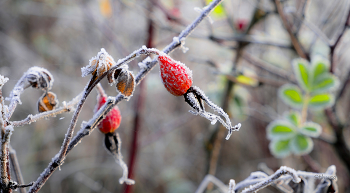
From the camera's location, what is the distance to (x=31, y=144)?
2100mm

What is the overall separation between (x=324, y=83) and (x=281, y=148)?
28 cm

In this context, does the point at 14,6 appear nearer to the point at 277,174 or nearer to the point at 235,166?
the point at 235,166

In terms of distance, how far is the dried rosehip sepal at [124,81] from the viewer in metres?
0.37

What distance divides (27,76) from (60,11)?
222 centimetres

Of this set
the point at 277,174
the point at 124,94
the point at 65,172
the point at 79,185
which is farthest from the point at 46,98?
the point at 79,185

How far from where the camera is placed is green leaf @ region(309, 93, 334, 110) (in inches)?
34.3

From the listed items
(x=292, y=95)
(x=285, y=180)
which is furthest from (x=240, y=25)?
(x=285, y=180)

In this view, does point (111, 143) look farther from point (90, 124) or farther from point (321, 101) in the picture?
point (321, 101)

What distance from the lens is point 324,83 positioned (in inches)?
35.2

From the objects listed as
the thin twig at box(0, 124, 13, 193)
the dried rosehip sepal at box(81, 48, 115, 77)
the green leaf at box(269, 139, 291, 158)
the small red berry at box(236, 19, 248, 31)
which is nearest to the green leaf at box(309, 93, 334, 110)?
the green leaf at box(269, 139, 291, 158)

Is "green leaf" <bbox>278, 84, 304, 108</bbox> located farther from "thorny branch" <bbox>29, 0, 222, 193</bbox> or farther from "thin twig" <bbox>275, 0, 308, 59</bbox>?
"thorny branch" <bbox>29, 0, 222, 193</bbox>

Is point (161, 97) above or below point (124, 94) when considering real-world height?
above

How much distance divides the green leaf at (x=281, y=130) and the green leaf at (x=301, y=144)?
2 centimetres

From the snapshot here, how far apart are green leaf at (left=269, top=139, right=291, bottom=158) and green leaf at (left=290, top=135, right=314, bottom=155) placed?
48 mm
